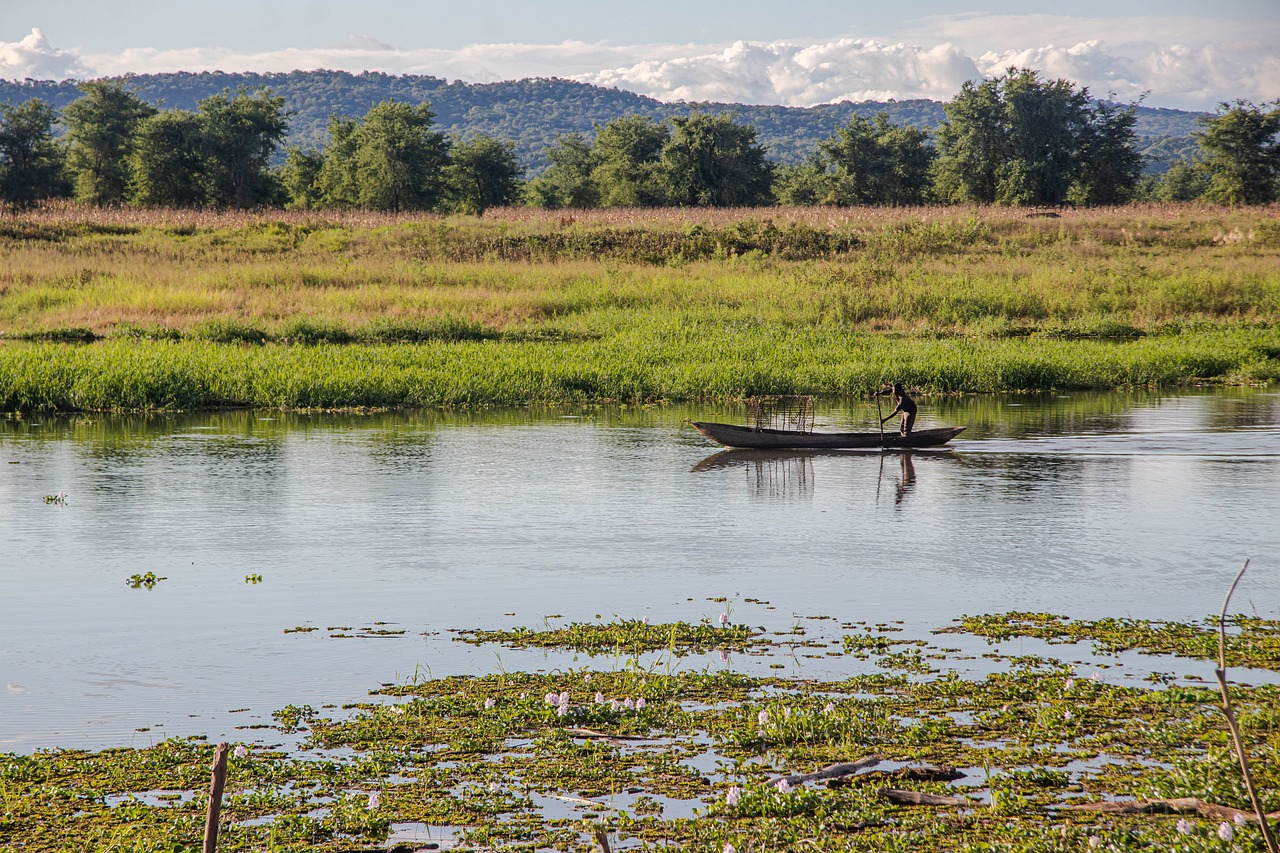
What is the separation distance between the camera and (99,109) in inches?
2697

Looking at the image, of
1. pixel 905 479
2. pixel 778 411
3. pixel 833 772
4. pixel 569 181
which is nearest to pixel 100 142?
pixel 569 181

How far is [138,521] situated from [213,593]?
3.60 meters

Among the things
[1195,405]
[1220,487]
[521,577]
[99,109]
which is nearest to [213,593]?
[521,577]

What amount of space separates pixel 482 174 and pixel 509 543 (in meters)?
66.3

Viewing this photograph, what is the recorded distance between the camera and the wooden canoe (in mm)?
16750

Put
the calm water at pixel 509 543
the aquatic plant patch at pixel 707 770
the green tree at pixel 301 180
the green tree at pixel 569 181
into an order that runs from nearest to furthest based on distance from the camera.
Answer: the aquatic plant patch at pixel 707 770, the calm water at pixel 509 543, the green tree at pixel 301 180, the green tree at pixel 569 181

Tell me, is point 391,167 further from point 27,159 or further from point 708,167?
point 27,159

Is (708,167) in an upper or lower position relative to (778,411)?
upper

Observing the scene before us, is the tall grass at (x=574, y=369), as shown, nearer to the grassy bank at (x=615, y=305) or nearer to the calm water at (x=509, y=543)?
the grassy bank at (x=615, y=305)

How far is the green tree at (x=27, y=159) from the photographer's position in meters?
66.8

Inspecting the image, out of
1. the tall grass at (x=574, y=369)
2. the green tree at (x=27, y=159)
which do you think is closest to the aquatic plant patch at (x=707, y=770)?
the tall grass at (x=574, y=369)

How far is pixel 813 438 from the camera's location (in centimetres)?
1670

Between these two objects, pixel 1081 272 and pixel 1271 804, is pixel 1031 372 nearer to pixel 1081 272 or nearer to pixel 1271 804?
pixel 1081 272

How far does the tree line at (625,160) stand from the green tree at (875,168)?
0.10 meters
